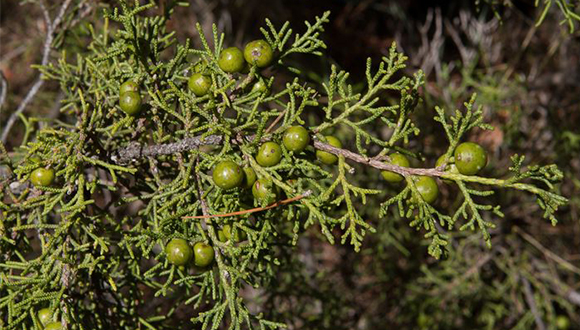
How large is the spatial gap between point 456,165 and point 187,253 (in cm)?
115

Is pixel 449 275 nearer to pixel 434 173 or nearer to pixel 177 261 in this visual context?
pixel 434 173

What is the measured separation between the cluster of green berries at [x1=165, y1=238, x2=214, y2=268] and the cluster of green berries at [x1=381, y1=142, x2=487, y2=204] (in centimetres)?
83

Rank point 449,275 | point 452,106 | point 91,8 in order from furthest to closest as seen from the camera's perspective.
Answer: point 449,275 → point 452,106 → point 91,8

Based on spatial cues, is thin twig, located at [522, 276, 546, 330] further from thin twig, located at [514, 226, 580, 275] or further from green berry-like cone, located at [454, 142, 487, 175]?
green berry-like cone, located at [454, 142, 487, 175]

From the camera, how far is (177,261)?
2.08m

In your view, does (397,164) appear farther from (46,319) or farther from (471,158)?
(46,319)

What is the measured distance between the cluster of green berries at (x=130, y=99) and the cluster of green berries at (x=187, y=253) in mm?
578

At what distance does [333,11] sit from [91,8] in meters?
3.84

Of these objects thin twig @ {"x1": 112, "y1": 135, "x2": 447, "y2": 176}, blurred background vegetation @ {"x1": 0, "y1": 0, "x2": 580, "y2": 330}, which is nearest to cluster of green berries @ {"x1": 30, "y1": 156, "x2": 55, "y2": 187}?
thin twig @ {"x1": 112, "y1": 135, "x2": 447, "y2": 176}

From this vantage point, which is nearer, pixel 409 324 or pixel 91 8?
pixel 91 8

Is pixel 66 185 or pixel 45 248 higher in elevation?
pixel 66 185

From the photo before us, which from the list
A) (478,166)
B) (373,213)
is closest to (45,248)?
(478,166)

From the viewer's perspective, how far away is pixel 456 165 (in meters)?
2.07

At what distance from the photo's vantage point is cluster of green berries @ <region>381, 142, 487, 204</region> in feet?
6.60
